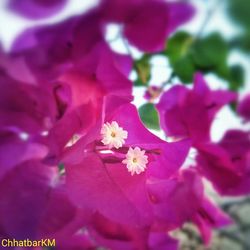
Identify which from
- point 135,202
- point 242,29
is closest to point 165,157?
point 135,202

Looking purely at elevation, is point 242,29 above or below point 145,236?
above

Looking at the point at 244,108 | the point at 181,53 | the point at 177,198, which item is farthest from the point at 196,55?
the point at 177,198

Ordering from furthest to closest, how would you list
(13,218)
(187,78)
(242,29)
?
(187,78) < (242,29) < (13,218)

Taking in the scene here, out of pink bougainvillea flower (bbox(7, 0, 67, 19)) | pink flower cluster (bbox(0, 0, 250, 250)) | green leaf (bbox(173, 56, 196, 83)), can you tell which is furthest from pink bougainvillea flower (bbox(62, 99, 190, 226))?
green leaf (bbox(173, 56, 196, 83))

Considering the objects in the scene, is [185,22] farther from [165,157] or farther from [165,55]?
[165,157]

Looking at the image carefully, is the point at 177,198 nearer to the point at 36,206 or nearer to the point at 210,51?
the point at 36,206

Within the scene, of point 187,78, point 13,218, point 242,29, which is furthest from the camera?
point 187,78

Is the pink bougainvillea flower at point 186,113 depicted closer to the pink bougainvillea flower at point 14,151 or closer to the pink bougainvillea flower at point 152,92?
the pink bougainvillea flower at point 152,92
